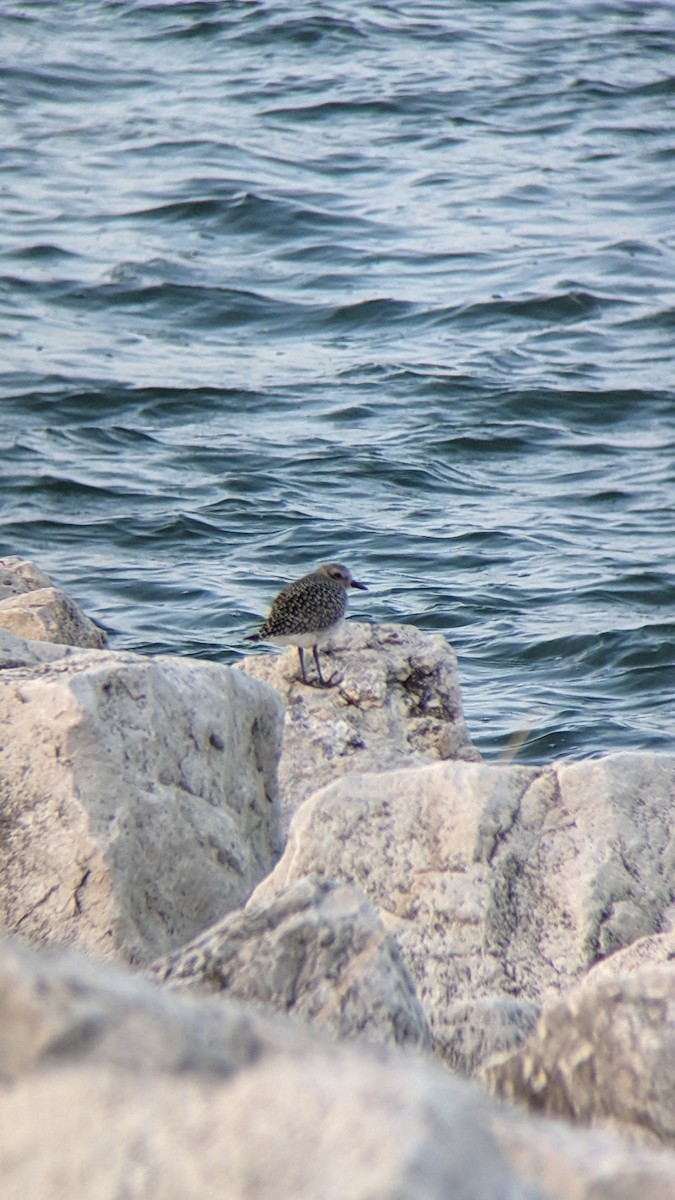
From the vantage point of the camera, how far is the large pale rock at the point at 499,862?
412cm

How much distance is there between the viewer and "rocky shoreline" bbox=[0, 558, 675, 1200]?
1.72 metres

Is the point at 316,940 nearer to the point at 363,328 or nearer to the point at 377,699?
the point at 377,699

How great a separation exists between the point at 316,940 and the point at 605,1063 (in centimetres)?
56

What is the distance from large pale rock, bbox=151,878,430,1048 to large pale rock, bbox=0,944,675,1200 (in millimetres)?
919

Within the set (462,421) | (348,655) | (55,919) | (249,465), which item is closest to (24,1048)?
(55,919)

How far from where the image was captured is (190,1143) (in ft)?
5.57

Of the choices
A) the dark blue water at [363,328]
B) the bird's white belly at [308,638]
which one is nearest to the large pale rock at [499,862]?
the bird's white belly at [308,638]

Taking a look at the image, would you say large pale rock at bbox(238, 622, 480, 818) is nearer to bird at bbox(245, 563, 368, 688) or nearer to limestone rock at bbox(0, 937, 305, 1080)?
bird at bbox(245, 563, 368, 688)

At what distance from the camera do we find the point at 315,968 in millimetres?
2859

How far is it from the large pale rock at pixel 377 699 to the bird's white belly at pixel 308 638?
0.09 metres

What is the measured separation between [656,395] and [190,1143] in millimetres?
12825

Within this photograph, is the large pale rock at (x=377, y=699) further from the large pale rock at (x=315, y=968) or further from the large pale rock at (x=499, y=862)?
the large pale rock at (x=315, y=968)

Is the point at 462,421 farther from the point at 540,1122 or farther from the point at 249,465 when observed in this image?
the point at 540,1122

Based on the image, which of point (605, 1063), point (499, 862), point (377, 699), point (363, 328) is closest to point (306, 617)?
point (377, 699)
